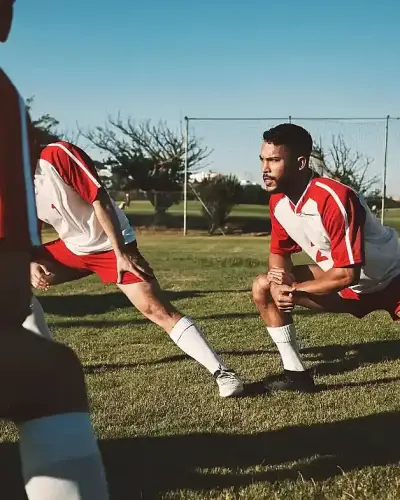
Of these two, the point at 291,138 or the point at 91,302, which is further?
the point at 91,302

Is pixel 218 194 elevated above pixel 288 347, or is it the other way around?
pixel 288 347

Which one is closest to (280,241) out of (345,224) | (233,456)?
(345,224)

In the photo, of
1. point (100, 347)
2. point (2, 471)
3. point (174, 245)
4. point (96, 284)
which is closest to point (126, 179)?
point (174, 245)

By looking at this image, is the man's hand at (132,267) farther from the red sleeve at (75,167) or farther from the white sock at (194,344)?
the white sock at (194,344)

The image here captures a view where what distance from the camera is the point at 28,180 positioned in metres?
1.65

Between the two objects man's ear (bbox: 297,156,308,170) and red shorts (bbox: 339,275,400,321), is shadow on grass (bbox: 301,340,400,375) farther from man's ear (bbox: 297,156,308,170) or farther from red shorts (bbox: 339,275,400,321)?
man's ear (bbox: 297,156,308,170)

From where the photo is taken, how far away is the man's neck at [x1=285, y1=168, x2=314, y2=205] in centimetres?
423

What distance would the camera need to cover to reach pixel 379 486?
9.61 feet

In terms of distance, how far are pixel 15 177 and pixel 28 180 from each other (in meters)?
0.04

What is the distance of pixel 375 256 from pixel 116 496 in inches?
87.1

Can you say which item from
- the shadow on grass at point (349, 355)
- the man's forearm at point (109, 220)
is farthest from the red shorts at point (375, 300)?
the man's forearm at point (109, 220)

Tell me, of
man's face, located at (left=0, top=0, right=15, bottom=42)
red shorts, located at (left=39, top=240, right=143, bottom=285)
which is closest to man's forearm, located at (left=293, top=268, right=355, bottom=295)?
red shorts, located at (left=39, top=240, right=143, bottom=285)

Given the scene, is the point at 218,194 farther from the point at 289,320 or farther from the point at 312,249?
the point at 312,249

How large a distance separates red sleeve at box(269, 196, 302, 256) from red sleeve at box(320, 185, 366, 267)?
2.02ft
